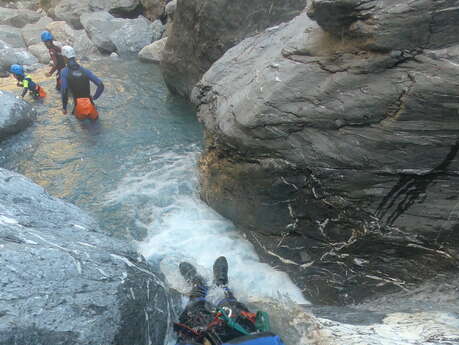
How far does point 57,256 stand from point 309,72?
2.74 metres

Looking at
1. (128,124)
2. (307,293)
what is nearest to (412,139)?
(307,293)

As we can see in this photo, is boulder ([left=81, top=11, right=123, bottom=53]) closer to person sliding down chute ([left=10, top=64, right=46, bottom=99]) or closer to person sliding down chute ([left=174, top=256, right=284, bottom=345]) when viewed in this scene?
person sliding down chute ([left=10, top=64, right=46, bottom=99])

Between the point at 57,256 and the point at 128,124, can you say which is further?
the point at 128,124

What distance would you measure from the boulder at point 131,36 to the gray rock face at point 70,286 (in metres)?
11.7

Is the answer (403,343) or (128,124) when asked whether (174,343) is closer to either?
(403,343)

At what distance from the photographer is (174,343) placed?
3.17 meters

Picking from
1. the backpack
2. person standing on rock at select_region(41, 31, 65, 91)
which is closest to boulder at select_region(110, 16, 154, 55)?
person standing on rock at select_region(41, 31, 65, 91)

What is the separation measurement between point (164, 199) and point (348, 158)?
3435 mm

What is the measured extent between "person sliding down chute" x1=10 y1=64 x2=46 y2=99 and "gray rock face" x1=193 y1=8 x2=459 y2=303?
21.3ft

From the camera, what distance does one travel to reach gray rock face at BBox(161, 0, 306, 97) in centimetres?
707

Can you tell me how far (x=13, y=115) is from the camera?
7613 millimetres

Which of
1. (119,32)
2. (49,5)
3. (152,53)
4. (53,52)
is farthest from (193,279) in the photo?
(49,5)

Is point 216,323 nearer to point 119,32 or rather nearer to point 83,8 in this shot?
point 119,32

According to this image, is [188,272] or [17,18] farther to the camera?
[17,18]
